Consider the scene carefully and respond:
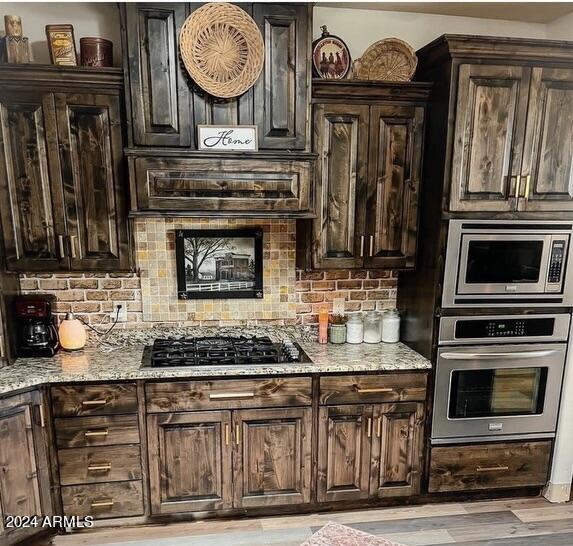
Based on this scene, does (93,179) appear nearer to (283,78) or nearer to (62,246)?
(62,246)

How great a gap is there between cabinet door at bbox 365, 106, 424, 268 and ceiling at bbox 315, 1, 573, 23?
2.27ft

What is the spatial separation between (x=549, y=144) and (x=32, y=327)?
2990mm

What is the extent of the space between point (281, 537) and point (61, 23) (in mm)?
3089

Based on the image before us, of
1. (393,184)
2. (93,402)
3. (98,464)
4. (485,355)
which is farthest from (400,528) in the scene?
(393,184)

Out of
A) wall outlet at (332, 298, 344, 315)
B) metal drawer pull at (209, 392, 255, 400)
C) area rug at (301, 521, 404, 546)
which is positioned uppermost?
wall outlet at (332, 298, 344, 315)

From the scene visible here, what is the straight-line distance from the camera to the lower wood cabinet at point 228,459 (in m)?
2.34

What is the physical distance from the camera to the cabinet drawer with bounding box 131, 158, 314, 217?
224 cm

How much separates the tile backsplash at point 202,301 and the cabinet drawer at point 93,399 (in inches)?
22.7

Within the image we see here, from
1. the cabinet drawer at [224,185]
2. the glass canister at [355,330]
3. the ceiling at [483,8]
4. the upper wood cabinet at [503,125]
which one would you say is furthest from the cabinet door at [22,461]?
the ceiling at [483,8]

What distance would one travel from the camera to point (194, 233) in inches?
107

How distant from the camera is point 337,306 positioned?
2.91m

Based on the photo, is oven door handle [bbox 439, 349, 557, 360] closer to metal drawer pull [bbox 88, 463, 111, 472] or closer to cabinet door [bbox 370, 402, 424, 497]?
cabinet door [bbox 370, 402, 424, 497]

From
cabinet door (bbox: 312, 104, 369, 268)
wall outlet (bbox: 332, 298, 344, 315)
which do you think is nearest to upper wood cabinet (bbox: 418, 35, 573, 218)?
cabinet door (bbox: 312, 104, 369, 268)

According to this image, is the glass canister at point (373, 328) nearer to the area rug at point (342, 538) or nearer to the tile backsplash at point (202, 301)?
the tile backsplash at point (202, 301)
